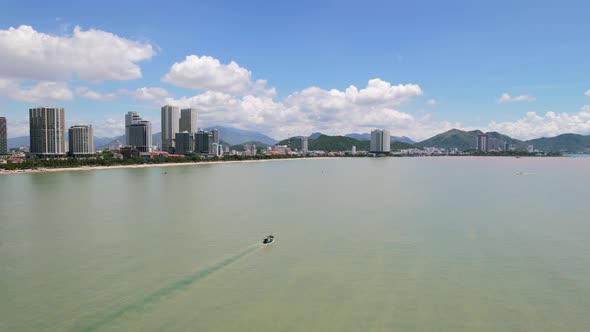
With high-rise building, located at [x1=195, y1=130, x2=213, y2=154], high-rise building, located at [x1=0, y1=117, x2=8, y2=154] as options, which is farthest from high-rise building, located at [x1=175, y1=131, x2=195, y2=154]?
high-rise building, located at [x1=0, y1=117, x2=8, y2=154]

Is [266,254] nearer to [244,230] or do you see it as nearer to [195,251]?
[195,251]

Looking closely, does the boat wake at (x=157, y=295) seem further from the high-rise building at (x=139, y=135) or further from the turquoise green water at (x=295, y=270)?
the high-rise building at (x=139, y=135)

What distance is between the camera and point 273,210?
2919 centimetres

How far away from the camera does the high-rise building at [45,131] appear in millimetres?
113375

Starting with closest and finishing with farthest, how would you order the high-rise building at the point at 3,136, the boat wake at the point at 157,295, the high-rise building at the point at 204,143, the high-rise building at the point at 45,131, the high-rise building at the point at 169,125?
the boat wake at the point at 157,295 < the high-rise building at the point at 45,131 < the high-rise building at the point at 3,136 < the high-rise building at the point at 204,143 < the high-rise building at the point at 169,125

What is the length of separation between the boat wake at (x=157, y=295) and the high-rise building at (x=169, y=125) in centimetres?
18645

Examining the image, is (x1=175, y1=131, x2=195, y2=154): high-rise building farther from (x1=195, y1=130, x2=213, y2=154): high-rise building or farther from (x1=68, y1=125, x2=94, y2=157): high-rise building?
(x1=68, y1=125, x2=94, y2=157): high-rise building

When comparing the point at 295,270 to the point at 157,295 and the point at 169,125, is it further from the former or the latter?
the point at 169,125

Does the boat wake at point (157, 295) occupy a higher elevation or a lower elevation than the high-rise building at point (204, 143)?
lower

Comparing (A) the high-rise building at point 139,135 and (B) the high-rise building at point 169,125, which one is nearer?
(A) the high-rise building at point 139,135

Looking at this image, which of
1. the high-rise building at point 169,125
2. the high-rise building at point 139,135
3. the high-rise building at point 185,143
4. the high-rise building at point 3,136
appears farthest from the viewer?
the high-rise building at point 169,125

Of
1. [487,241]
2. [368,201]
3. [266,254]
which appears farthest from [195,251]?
[368,201]

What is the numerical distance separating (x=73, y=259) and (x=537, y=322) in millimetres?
17859

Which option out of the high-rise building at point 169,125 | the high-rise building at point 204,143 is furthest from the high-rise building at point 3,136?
the high-rise building at point 204,143
